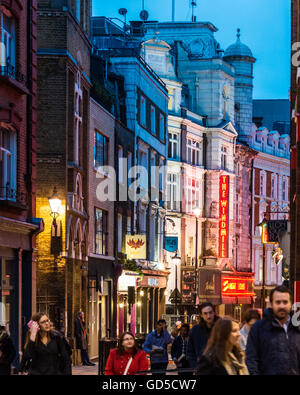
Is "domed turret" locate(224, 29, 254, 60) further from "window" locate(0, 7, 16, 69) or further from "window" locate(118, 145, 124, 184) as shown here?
"window" locate(0, 7, 16, 69)

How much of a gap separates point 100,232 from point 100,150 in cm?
323

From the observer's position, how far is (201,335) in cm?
1486

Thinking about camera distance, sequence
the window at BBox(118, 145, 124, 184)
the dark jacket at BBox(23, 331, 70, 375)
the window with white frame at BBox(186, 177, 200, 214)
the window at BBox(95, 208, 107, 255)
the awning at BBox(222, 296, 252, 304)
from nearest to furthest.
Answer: the dark jacket at BBox(23, 331, 70, 375) < the window at BBox(95, 208, 107, 255) < the window at BBox(118, 145, 124, 184) < the window with white frame at BBox(186, 177, 200, 214) < the awning at BBox(222, 296, 252, 304)

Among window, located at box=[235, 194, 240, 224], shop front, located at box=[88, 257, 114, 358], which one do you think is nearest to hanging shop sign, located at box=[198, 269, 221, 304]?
window, located at box=[235, 194, 240, 224]

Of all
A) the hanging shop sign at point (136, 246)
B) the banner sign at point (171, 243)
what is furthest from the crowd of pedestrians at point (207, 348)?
the banner sign at point (171, 243)

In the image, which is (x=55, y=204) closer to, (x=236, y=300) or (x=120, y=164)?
(x=120, y=164)

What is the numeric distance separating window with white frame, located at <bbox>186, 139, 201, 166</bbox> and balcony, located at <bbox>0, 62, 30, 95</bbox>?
142 ft

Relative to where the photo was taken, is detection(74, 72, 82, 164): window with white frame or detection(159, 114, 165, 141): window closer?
detection(74, 72, 82, 164): window with white frame

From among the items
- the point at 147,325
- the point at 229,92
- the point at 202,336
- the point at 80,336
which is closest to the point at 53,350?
the point at 202,336

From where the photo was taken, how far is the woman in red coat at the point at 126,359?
14086 millimetres

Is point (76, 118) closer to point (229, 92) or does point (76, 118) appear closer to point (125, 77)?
point (125, 77)

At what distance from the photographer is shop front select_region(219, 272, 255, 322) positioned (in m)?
74.9

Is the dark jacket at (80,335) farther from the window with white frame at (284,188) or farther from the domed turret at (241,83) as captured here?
the window with white frame at (284,188)
